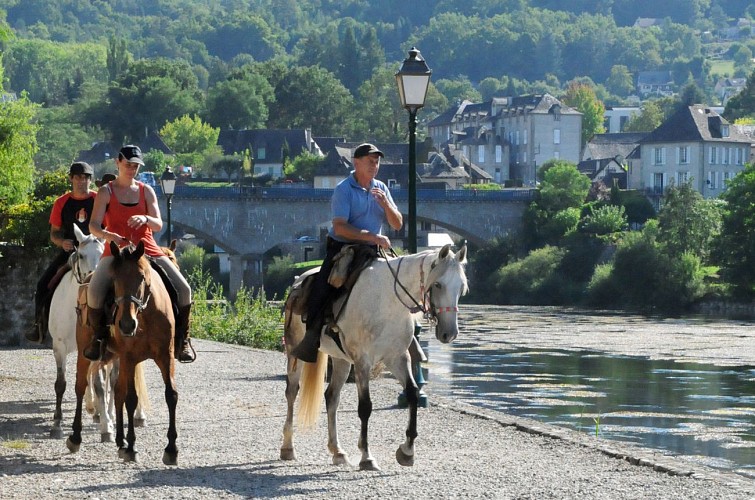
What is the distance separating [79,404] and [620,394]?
16218 millimetres

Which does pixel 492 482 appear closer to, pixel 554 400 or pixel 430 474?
pixel 430 474

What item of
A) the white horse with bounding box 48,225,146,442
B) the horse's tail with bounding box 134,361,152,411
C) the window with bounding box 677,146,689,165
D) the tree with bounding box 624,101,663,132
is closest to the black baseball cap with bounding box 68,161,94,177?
the white horse with bounding box 48,225,146,442

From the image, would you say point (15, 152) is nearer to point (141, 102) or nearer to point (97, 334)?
point (97, 334)

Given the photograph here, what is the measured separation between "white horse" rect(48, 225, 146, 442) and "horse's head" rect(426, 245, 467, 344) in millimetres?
3361

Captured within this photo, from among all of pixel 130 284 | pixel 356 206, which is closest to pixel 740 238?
pixel 356 206

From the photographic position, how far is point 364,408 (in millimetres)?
12281

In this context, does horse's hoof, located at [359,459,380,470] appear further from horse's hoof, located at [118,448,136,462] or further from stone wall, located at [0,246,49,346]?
stone wall, located at [0,246,49,346]

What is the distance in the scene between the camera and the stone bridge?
9044cm

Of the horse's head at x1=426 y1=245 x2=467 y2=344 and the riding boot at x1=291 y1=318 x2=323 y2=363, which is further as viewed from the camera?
the riding boot at x1=291 y1=318 x2=323 y2=363

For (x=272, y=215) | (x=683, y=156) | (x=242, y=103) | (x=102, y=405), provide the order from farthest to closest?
1. (x=242, y=103)
2. (x=683, y=156)
3. (x=272, y=215)
4. (x=102, y=405)

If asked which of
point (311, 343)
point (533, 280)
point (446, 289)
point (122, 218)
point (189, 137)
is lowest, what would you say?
point (533, 280)

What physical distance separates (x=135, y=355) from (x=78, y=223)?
10.9 feet

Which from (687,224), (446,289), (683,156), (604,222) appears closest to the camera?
(446,289)

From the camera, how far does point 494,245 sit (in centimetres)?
9525
